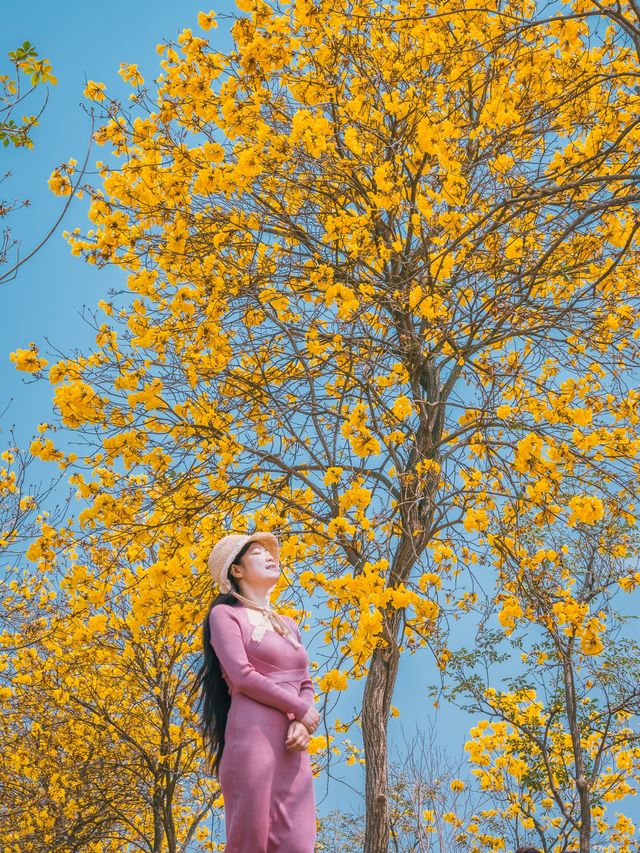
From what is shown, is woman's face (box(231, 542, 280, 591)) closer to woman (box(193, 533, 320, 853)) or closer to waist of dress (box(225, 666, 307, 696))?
woman (box(193, 533, 320, 853))

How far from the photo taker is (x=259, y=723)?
2.89m

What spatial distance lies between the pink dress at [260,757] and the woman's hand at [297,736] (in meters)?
0.02

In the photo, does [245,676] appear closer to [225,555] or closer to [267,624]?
[267,624]

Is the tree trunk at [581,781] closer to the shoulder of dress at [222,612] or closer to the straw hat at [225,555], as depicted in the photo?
the straw hat at [225,555]

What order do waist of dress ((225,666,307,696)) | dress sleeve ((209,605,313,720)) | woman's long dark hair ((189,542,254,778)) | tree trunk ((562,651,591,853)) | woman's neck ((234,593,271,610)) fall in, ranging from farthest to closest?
tree trunk ((562,651,591,853)) → woman's neck ((234,593,271,610)) → woman's long dark hair ((189,542,254,778)) → waist of dress ((225,666,307,696)) → dress sleeve ((209,605,313,720))

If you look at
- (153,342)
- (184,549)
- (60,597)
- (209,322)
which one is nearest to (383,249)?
(209,322)

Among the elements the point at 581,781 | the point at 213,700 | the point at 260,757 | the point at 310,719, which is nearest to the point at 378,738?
the point at 213,700

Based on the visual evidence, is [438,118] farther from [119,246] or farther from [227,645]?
[227,645]

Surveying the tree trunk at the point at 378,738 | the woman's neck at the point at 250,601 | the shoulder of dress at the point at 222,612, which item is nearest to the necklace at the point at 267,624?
the woman's neck at the point at 250,601

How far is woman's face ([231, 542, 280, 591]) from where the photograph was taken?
3389mm

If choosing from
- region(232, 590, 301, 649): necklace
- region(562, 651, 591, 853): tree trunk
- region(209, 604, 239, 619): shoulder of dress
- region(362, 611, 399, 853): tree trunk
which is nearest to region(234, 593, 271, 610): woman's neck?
region(232, 590, 301, 649): necklace

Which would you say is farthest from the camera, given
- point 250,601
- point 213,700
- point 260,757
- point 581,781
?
point 581,781

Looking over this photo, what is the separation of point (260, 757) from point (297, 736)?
14 centimetres

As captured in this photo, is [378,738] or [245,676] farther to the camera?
[378,738]
